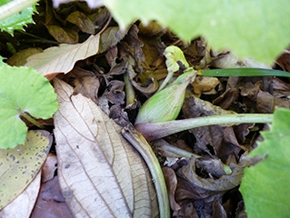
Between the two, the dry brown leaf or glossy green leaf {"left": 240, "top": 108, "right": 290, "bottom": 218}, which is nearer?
glossy green leaf {"left": 240, "top": 108, "right": 290, "bottom": 218}

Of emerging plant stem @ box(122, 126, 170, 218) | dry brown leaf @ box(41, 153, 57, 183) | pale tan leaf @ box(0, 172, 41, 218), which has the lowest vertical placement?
emerging plant stem @ box(122, 126, 170, 218)

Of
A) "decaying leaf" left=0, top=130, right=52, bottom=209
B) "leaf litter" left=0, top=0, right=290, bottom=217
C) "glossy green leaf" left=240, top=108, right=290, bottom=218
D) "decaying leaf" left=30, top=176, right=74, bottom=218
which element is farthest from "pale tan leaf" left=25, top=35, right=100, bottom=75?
"glossy green leaf" left=240, top=108, right=290, bottom=218

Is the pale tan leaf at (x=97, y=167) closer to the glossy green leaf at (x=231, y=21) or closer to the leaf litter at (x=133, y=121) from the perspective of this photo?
the leaf litter at (x=133, y=121)

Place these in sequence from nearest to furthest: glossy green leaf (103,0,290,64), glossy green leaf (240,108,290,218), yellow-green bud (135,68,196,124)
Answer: glossy green leaf (103,0,290,64) < glossy green leaf (240,108,290,218) < yellow-green bud (135,68,196,124)

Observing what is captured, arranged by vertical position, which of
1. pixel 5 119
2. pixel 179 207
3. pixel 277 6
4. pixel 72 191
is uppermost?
pixel 277 6

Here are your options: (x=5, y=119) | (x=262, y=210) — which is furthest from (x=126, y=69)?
(x=262, y=210)

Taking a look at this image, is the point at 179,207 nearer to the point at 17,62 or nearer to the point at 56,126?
the point at 56,126

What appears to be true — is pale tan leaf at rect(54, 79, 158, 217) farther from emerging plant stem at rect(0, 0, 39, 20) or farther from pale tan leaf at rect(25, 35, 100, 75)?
emerging plant stem at rect(0, 0, 39, 20)
